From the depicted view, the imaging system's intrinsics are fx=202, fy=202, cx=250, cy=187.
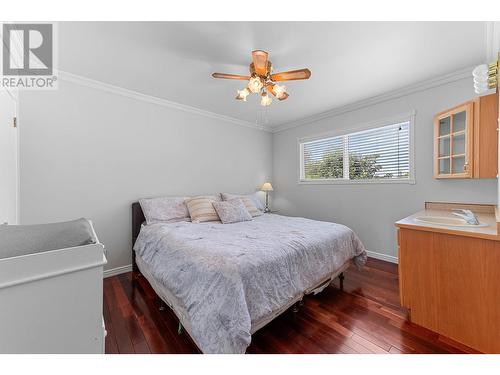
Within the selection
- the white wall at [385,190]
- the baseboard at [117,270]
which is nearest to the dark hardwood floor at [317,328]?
the baseboard at [117,270]

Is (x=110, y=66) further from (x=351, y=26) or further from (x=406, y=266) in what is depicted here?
(x=406, y=266)

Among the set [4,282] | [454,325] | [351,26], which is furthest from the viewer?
[351,26]

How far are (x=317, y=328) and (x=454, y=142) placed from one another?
2361 millimetres

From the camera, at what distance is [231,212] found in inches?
111

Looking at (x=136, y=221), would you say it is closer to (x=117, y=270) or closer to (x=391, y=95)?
(x=117, y=270)

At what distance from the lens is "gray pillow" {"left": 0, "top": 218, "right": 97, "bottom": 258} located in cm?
65

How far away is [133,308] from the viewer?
1.91 meters

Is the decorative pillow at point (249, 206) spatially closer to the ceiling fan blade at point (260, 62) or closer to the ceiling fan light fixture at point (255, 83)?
the ceiling fan light fixture at point (255, 83)

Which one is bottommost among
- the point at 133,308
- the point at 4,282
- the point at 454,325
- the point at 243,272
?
the point at 133,308

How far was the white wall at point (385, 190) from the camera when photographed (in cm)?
237

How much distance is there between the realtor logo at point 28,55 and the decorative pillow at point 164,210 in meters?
1.60

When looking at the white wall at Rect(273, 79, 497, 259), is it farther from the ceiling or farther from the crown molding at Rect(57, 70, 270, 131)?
the crown molding at Rect(57, 70, 270, 131)
